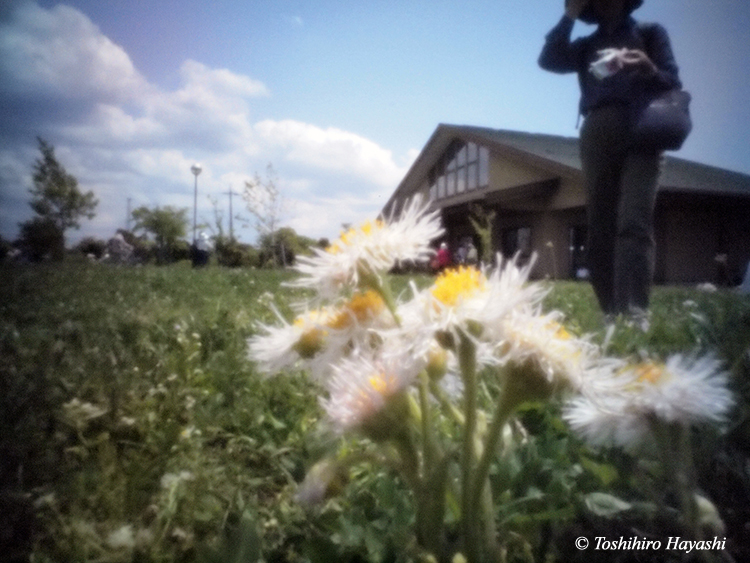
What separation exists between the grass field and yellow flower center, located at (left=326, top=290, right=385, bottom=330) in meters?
0.23

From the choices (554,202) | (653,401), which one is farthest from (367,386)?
(554,202)

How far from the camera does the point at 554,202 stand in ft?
14.7

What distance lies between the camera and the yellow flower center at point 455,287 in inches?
21.4

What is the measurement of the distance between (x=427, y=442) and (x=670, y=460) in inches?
9.7

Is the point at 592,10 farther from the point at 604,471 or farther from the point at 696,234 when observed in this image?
the point at 696,234

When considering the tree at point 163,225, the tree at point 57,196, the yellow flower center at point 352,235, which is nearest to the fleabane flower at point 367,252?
the yellow flower center at point 352,235

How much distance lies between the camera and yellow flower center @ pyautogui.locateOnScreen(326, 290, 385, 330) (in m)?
0.66

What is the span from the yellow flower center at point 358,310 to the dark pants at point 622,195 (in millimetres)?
1256

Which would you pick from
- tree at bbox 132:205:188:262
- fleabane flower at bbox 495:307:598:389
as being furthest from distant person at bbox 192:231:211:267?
fleabane flower at bbox 495:307:598:389

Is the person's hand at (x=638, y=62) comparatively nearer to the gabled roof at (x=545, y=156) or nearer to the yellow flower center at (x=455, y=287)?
the gabled roof at (x=545, y=156)

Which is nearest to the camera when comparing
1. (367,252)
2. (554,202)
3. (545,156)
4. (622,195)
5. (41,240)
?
(367,252)

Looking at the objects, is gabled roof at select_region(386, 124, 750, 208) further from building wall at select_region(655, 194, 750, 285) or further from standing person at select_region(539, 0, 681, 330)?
standing person at select_region(539, 0, 681, 330)

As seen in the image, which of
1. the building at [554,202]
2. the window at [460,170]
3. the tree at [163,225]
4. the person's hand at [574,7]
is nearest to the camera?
the person's hand at [574,7]

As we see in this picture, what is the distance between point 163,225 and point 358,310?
4946 millimetres
